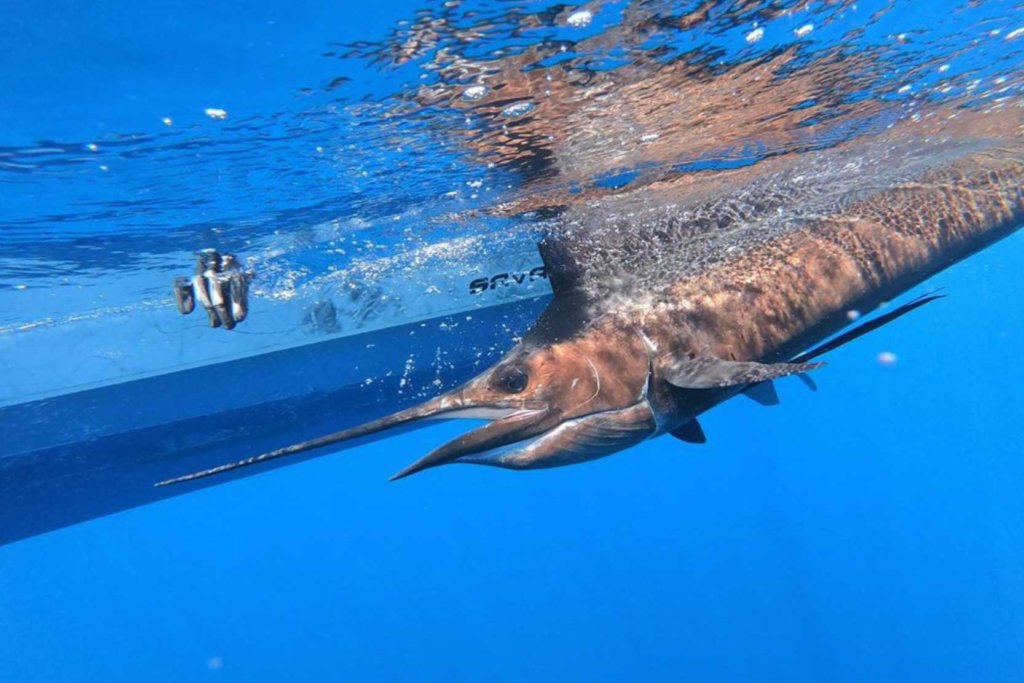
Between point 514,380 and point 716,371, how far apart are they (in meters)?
1.15

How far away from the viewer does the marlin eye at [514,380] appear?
376 cm

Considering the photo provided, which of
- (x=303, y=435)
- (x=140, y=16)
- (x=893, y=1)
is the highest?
(x=140, y=16)

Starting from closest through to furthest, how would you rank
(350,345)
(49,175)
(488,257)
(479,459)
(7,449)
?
(479,459) → (49,175) → (7,449) → (350,345) → (488,257)

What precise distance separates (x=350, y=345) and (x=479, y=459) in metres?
7.49

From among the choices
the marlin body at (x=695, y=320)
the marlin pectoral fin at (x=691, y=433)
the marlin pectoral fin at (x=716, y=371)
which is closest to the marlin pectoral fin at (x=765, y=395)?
the marlin body at (x=695, y=320)

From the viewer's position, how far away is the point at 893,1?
4.94m

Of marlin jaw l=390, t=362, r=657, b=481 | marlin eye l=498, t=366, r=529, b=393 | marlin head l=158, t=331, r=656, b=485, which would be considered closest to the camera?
marlin jaw l=390, t=362, r=657, b=481

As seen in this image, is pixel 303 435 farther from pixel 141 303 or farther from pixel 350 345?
pixel 141 303

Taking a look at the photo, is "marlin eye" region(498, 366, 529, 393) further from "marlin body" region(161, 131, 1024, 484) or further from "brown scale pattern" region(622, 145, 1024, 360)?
"brown scale pattern" region(622, 145, 1024, 360)

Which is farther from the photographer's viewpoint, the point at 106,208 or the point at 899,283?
the point at 106,208

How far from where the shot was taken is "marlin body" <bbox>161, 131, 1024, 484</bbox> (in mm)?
3604

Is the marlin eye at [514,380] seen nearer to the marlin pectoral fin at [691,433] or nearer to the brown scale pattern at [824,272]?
the brown scale pattern at [824,272]

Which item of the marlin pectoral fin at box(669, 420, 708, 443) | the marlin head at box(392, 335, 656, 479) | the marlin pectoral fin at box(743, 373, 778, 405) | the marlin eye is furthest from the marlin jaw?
the marlin pectoral fin at box(743, 373, 778, 405)

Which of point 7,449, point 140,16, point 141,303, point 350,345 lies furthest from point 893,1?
point 141,303
